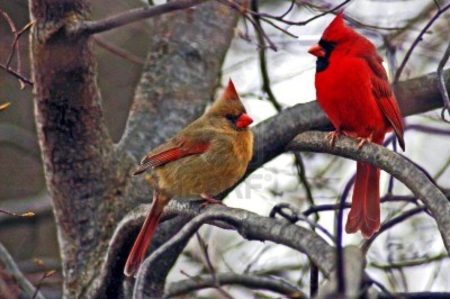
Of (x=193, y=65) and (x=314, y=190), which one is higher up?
(x=193, y=65)

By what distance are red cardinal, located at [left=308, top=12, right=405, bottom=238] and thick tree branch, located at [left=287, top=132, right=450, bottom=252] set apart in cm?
37

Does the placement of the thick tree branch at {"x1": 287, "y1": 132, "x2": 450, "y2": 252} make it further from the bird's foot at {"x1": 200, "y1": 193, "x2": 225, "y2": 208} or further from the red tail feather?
the red tail feather

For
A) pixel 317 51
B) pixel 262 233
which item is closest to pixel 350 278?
pixel 262 233

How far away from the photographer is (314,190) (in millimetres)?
6246

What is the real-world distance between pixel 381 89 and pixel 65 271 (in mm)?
1752

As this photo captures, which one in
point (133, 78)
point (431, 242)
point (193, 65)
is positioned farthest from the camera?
point (133, 78)

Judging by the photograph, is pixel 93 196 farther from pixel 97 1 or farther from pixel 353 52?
pixel 97 1

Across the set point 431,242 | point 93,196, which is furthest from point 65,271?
point 431,242

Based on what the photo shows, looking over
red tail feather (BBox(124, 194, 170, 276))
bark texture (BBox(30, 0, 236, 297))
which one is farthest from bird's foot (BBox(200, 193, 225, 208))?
bark texture (BBox(30, 0, 236, 297))

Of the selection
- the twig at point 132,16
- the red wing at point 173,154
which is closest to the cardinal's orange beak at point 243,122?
the red wing at point 173,154

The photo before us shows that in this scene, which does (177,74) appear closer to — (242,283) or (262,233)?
(242,283)

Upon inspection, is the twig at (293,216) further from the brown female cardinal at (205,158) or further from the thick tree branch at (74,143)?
the thick tree branch at (74,143)

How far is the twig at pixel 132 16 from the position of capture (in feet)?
10.8

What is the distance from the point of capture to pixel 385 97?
14.1 feet
